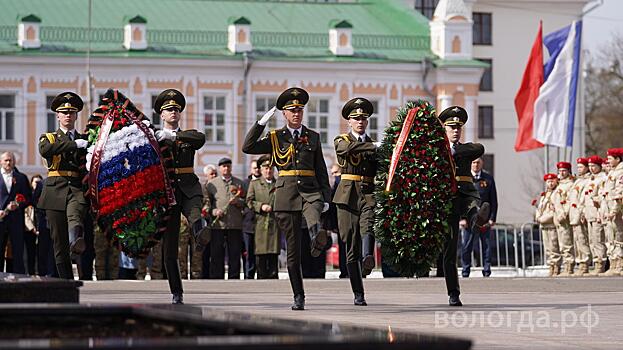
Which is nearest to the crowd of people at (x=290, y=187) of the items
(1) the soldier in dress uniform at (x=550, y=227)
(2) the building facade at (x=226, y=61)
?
(1) the soldier in dress uniform at (x=550, y=227)

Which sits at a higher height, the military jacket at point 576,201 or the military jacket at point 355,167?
the military jacket at point 355,167

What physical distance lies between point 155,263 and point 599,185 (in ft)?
23.8

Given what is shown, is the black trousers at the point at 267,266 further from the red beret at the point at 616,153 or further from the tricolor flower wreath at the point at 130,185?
the tricolor flower wreath at the point at 130,185

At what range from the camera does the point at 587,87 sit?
76.8 metres

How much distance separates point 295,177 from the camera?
14.1m

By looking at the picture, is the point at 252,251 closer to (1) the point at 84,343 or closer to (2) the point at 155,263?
(2) the point at 155,263

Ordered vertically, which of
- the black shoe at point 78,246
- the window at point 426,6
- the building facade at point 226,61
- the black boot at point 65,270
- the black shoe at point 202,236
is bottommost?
the black boot at point 65,270

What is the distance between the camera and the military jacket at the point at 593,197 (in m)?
23.9

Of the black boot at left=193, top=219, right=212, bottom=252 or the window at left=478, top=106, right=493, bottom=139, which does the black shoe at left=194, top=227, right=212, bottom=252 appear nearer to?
the black boot at left=193, top=219, right=212, bottom=252

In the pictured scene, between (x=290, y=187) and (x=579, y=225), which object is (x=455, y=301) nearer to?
(x=290, y=187)

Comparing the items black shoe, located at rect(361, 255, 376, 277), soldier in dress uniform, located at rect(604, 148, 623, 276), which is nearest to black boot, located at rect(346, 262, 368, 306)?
black shoe, located at rect(361, 255, 376, 277)

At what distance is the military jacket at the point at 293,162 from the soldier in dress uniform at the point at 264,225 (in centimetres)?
1013

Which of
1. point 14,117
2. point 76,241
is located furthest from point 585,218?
point 14,117

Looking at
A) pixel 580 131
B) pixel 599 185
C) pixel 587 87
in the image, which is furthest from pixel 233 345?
pixel 587 87
